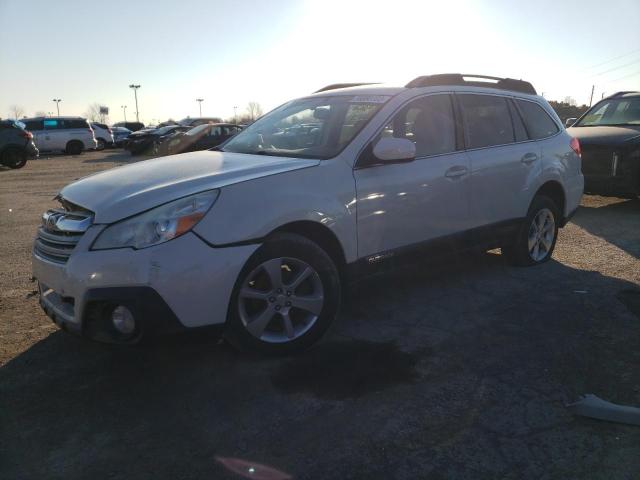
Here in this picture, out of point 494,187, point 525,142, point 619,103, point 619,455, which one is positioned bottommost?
point 619,455

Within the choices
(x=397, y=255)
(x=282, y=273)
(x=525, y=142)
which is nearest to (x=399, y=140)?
(x=397, y=255)

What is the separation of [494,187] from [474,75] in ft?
3.43

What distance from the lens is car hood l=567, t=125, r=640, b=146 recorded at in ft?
27.0

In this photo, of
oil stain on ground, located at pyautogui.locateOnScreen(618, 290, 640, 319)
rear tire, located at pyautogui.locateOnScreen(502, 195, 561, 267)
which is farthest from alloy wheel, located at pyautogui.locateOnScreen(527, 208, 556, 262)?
oil stain on ground, located at pyautogui.locateOnScreen(618, 290, 640, 319)

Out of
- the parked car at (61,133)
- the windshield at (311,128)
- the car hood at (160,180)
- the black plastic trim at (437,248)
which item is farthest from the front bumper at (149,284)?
the parked car at (61,133)

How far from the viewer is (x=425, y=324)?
396cm

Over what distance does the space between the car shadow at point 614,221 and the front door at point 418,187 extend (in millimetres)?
2862

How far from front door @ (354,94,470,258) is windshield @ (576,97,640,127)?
6.12 metres

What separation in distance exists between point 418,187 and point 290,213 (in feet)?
3.91

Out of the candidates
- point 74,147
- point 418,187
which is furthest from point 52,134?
point 418,187

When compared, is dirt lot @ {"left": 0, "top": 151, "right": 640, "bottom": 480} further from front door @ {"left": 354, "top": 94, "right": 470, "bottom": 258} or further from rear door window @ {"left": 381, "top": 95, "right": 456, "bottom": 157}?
rear door window @ {"left": 381, "top": 95, "right": 456, "bottom": 157}

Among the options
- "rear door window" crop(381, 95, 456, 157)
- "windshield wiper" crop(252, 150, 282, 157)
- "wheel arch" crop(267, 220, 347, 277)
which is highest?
"rear door window" crop(381, 95, 456, 157)

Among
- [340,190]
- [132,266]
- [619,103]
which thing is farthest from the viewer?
[619,103]

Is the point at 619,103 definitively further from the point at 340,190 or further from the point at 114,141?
the point at 114,141
